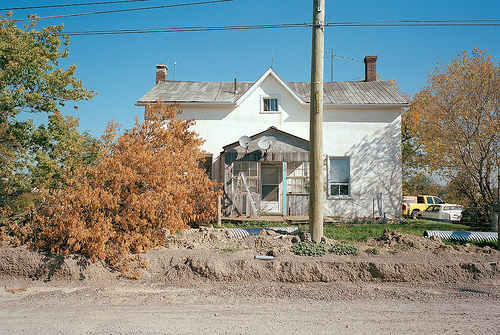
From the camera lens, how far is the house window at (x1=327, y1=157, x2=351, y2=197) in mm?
14688

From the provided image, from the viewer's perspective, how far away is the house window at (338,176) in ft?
48.2

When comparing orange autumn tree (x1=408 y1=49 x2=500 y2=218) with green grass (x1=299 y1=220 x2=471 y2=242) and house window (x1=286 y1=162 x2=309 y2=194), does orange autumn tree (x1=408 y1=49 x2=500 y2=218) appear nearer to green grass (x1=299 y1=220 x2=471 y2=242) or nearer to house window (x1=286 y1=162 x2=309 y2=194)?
green grass (x1=299 y1=220 x2=471 y2=242)

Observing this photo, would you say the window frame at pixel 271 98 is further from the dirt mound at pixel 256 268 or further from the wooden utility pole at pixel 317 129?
the dirt mound at pixel 256 268

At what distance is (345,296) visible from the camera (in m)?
5.61

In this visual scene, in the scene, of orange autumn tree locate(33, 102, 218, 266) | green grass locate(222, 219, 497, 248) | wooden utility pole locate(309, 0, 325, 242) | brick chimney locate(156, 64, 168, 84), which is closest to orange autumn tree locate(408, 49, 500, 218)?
green grass locate(222, 219, 497, 248)

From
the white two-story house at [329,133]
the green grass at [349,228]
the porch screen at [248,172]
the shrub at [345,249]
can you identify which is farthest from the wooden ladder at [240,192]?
the shrub at [345,249]

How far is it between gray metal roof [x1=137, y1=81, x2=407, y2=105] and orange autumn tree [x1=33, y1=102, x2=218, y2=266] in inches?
277

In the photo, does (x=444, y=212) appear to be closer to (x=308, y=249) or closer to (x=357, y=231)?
(x=357, y=231)

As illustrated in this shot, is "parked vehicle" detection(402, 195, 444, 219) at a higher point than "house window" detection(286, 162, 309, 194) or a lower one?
lower

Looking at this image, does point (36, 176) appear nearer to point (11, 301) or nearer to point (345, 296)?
point (11, 301)

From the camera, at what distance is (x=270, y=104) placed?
15383 mm

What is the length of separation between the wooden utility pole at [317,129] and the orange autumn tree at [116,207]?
10.1ft

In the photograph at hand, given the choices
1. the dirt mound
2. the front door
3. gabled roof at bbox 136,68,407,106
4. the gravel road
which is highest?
gabled roof at bbox 136,68,407,106

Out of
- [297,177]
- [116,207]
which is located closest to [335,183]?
[297,177]
